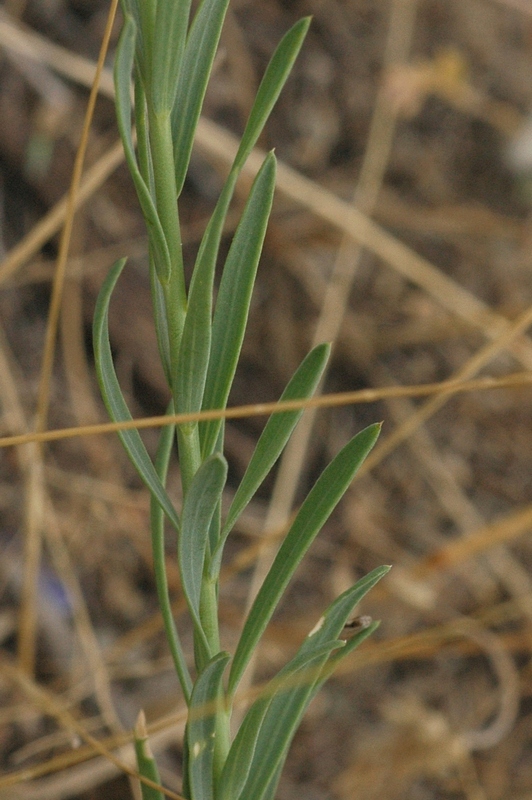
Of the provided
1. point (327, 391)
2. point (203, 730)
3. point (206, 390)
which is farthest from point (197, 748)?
point (327, 391)

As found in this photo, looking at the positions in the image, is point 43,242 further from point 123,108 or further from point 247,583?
point 123,108

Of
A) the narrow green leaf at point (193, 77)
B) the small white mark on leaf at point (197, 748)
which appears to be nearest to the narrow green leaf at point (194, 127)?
the narrow green leaf at point (193, 77)

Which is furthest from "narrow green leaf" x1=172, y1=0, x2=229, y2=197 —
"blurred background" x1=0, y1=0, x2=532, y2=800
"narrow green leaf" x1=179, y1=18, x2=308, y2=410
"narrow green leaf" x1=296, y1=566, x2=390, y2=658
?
"blurred background" x1=0, y1=0, x2=532, y2=800

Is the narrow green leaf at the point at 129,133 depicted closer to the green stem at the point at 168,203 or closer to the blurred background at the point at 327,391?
the green stem at the point at 168,203

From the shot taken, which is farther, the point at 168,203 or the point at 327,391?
the point at 327,391

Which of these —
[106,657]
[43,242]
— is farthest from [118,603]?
[43,242]

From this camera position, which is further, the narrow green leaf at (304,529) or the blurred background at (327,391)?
the blurred background at (327,391)

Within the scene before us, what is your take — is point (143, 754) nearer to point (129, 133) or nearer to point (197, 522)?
point (197, 522)
